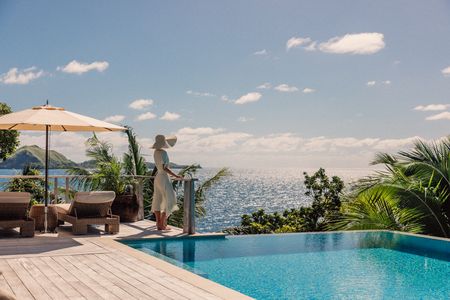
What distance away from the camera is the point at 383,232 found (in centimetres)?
1104

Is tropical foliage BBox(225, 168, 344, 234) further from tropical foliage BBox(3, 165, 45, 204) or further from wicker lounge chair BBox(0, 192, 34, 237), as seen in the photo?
wicker lounge chair BBox(0, 192, 34, 237)

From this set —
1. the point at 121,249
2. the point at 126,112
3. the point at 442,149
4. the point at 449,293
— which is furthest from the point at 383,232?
the point at 126,112

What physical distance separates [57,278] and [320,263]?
3887mm

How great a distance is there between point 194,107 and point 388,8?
35.1 meters

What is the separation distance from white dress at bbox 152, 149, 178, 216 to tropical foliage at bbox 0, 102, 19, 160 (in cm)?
1126

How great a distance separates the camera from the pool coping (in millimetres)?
5543

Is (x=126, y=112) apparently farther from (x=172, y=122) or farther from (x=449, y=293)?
(x=449, y=293)

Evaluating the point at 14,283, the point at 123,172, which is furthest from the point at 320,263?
the point at 123,172

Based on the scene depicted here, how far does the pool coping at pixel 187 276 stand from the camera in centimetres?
554

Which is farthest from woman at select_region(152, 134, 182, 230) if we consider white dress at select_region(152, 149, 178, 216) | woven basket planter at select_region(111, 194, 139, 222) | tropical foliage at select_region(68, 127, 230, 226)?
tropical foliage at select_region(68, 127, 230, 226)

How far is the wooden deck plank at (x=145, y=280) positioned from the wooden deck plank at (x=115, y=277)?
0.10 metres

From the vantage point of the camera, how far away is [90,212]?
945 cm

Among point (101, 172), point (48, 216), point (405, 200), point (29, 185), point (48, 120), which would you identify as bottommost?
point (48, 216)

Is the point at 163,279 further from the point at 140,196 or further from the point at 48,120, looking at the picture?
the point at 140,196
